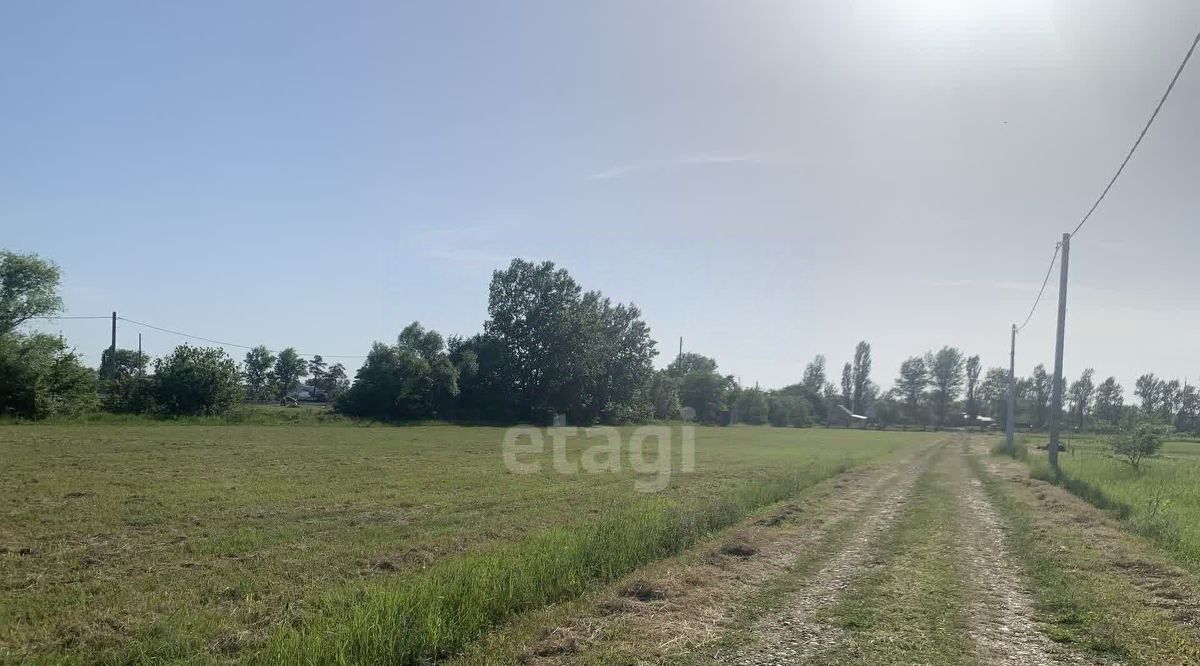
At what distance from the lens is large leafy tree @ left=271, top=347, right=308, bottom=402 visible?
436 feet

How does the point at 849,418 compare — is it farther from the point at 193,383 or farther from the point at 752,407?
the point at 193,383

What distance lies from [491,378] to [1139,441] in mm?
53104

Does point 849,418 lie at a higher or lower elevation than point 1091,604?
lower

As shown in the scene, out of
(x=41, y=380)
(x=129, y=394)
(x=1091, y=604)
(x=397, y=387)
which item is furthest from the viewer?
(x=397, y=387)

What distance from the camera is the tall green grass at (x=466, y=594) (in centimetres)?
630

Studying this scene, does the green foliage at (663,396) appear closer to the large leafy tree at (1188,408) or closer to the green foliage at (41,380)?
the green foliage at (41,380)

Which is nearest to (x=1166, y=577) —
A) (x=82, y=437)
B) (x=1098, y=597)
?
(x=1098, y=597)

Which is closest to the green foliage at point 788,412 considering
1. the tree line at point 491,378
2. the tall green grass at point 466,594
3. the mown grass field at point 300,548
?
the tree line at point 491,378

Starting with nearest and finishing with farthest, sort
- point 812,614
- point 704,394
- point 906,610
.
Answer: point 812,614 → point 906,610 → point 704,394

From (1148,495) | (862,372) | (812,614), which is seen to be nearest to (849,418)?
(862,372)

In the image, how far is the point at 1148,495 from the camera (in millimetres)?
19000

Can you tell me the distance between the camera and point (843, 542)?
1239 cm

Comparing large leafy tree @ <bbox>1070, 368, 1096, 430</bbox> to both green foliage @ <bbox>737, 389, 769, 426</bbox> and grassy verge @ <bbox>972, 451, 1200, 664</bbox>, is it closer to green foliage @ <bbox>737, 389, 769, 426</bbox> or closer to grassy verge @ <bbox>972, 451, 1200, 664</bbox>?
green foliage @ <bbox>737, 389, 769, 426</bbox>

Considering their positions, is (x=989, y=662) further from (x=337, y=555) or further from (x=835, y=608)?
(x=337, y=555)
